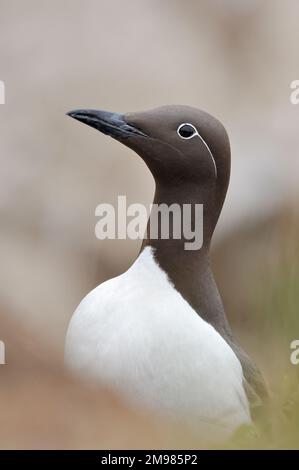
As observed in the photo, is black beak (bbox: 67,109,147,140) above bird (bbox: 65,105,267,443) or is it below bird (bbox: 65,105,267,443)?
above

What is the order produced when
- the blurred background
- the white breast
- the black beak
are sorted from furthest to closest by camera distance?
1. the blurred background
2. the black beak
3. the white breast

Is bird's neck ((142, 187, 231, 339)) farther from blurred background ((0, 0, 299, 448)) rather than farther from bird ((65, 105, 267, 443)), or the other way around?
blurred background ((0, 0, 299, 448))

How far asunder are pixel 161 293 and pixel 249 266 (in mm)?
4483

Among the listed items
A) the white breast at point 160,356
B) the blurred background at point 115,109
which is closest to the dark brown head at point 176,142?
the white breast at point 160,356

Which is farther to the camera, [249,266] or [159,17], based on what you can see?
[159,17]

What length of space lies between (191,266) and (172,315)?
30 cm

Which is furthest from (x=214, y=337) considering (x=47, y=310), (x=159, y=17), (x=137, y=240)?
(x=159, y=17)

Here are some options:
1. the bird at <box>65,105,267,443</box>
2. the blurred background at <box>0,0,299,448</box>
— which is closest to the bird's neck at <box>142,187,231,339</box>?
the bird at <box>65,105,267,443</box>

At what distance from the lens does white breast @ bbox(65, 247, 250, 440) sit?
430 centimetres

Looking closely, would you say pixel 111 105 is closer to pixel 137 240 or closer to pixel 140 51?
pixel 140 51

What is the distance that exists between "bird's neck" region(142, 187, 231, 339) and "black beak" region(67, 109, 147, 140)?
276 mm

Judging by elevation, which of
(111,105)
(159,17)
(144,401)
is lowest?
(144,401)

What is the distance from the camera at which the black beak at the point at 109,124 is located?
4633 mm
